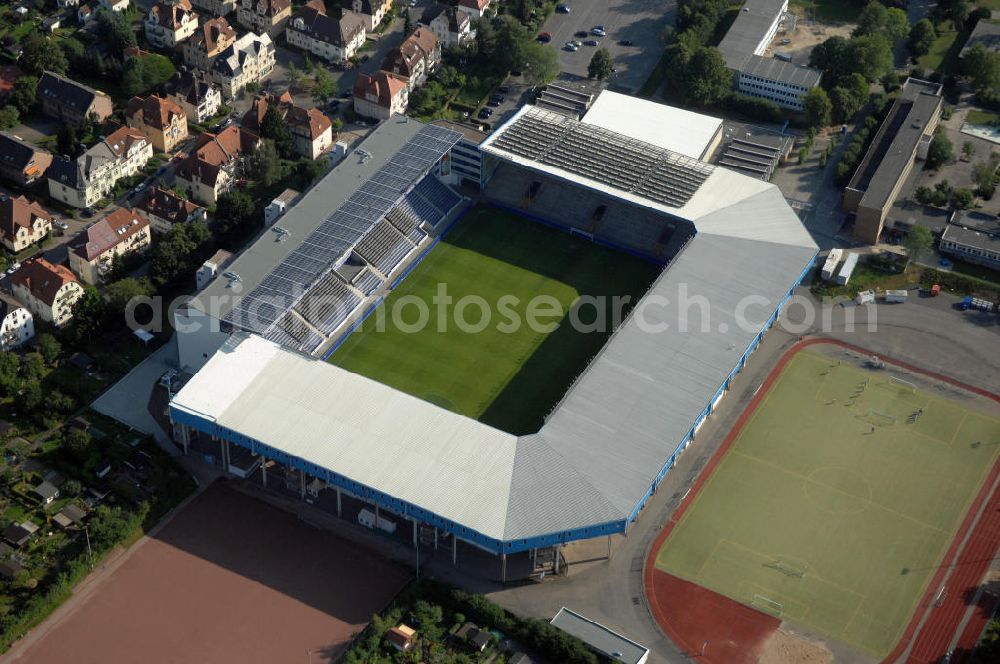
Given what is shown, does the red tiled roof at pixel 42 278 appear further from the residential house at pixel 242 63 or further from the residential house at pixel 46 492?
the residential house at pixel 242 63

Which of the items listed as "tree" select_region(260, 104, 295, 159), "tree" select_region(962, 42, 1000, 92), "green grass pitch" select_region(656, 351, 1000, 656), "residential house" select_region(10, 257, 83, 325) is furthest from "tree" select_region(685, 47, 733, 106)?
"residential house" select_region(10, 257, 83, 325)

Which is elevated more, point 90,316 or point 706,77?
point 706,77

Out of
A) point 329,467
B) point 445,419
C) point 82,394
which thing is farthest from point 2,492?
point 445,419

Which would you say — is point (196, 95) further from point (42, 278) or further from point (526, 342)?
point (526, 342)

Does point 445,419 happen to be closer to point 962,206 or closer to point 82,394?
point 82,394

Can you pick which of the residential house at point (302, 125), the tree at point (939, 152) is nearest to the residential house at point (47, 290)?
the residential house at point (302, 125)

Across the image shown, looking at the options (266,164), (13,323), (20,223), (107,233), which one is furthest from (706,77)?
(13,323)
